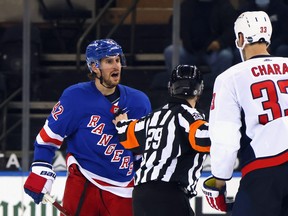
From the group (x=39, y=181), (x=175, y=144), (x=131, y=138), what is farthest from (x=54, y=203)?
(x=175, y=144)

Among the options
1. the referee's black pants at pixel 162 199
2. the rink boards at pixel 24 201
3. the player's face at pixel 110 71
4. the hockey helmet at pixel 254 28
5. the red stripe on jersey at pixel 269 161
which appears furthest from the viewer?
the rink boards at pixel 24 201

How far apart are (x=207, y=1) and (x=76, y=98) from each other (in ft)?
7.39

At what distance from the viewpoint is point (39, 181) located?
574 cm

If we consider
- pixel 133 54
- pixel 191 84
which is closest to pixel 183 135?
pixel 191 84

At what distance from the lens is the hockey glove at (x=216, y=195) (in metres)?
4.75

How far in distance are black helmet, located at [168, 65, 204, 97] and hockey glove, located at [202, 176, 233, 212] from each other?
53 centimetres

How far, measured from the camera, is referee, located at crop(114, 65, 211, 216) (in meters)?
5.10

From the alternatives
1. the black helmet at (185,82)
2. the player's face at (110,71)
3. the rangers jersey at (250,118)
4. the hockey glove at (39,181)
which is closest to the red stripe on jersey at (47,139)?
the hockey glove at (39,181)

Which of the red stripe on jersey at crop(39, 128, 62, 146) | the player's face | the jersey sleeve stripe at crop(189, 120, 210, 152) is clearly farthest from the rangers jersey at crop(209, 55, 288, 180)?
the red stripe on jersey at crop(39, 128, 62, 146)

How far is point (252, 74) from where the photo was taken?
15.1 feet

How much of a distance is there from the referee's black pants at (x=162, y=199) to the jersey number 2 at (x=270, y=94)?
2.53ft

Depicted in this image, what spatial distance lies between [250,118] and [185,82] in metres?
0.73

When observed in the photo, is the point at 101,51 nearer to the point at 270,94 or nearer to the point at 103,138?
the point at 103,138

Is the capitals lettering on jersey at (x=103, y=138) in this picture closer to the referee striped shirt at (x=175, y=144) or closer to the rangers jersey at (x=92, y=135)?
the rangers jersey at (x=92, y=135)
